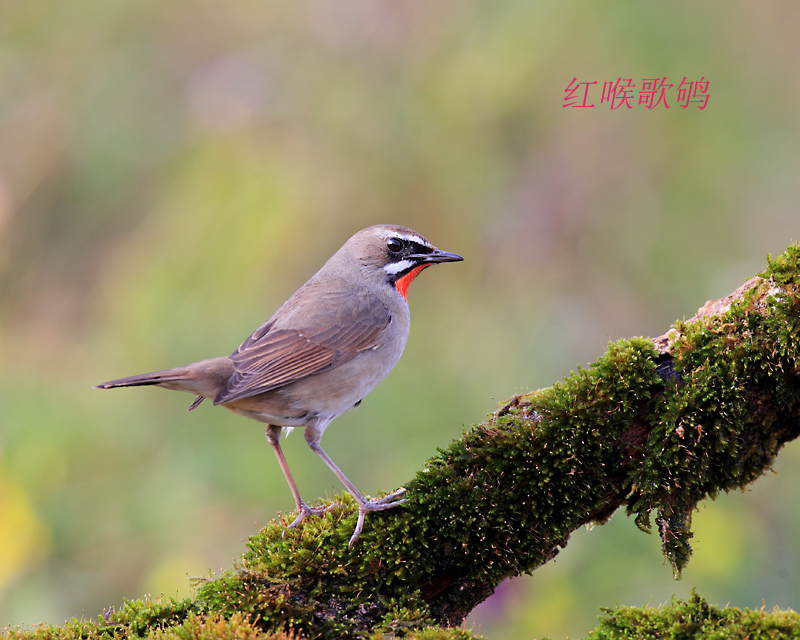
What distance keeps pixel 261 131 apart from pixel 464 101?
2497mm

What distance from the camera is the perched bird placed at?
5.28m

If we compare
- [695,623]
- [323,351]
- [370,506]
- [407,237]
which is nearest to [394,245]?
[407,237]

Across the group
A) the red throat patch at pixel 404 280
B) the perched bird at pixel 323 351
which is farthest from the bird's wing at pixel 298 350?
the red throat patch at pixel 404 280

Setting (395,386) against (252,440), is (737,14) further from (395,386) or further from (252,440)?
(252,440)

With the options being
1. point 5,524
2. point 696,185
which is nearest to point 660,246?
point 696,185

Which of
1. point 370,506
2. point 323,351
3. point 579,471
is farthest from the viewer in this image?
point 323,351

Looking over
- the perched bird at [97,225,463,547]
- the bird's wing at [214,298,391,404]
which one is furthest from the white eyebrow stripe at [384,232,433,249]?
the bird's wing at [214,298,391,404]

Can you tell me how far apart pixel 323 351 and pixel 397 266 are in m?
0.99

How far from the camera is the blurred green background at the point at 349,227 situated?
6926mm

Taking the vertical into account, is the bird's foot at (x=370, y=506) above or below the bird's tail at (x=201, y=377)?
below

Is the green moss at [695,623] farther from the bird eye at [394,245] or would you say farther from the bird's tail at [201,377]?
the bird eye at [394,245]

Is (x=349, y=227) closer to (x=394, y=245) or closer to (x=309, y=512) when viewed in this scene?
(x=394, y=245)

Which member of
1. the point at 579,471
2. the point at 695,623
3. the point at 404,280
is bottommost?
the point at 695,623

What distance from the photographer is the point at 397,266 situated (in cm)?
606
